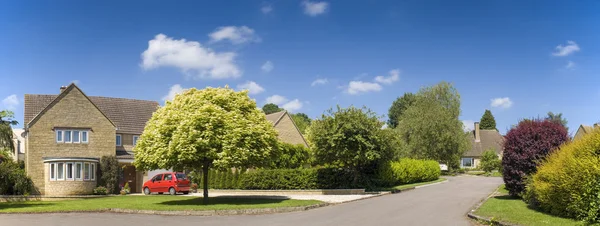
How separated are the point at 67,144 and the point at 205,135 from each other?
20.7 metres

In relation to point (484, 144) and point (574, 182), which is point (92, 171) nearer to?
point (574, 182)

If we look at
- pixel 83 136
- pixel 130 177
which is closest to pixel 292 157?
pixel 130 177

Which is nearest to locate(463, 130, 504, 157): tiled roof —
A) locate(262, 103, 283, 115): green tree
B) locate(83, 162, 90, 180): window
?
locate(262, 103, 283, 115): green tree

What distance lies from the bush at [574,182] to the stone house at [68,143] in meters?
32.6

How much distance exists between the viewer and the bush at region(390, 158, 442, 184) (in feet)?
125

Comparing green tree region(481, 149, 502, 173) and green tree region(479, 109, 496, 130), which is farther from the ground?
green tree region(479, 109, 496, 130)

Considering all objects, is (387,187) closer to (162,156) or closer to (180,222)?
(162,156)

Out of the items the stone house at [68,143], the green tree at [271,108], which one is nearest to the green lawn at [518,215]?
the stone house at [68,143]

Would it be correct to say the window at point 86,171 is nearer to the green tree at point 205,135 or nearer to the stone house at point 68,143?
the stone house at point 68,143

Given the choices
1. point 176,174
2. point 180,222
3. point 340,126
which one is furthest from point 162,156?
point 176,174

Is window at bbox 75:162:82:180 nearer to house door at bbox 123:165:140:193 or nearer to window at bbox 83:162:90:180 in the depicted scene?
window at bbox 83:162:90:180

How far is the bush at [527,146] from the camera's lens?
22672 millimetres

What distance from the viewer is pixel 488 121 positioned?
380 feet

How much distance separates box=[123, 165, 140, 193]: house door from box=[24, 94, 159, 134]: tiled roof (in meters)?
3.48
